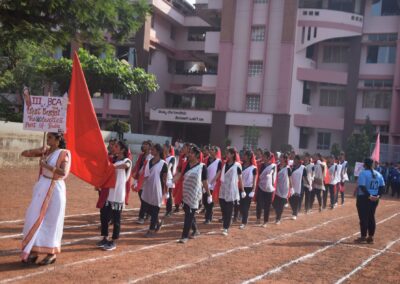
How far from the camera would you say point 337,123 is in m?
38.3

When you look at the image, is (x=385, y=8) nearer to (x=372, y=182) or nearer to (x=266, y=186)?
(x=266, y=186)

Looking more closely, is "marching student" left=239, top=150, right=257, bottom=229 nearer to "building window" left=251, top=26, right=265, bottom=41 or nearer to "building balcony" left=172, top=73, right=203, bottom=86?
"building window" left=251, top=26, right=265, bottom=41

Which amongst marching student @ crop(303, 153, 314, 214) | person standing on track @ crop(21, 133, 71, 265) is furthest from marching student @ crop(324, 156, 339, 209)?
person standing on track @ crop(21, 133, 71, 265)

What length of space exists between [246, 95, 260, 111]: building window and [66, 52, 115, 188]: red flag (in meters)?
29.8

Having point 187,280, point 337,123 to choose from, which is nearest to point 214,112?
point 337,123

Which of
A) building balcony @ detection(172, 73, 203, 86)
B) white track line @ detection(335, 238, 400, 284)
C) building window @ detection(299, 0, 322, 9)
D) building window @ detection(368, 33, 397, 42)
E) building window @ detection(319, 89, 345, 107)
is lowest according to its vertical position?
white track line @ detection(335, 238, 400, 284)

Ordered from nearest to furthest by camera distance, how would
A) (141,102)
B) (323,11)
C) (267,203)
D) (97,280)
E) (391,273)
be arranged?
(97,280)
(391,273)
(267,203)
(323,11)
(141,102)

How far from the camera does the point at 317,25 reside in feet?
119

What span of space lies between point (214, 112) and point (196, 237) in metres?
28.1

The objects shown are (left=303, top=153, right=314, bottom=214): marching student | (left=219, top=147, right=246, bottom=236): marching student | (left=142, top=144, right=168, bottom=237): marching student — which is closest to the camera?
(left=142, top=144, right=168, bottom=237): marching student

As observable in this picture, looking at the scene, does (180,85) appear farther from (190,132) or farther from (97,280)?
(97,280)

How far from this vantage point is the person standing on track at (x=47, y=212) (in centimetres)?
676

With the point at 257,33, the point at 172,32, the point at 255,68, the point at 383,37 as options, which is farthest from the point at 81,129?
the point at 172,32

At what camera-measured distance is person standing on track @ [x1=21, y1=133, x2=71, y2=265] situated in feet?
22.2
